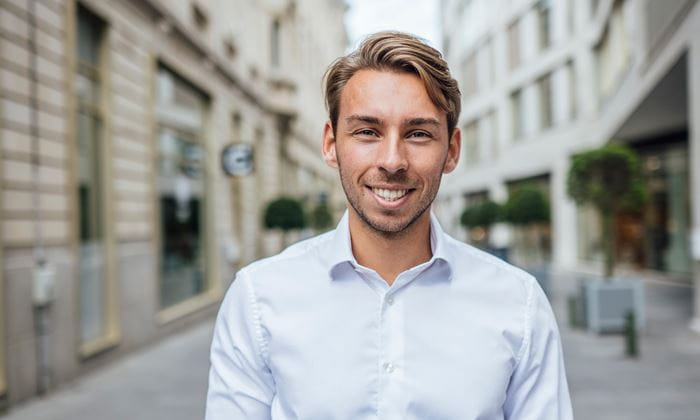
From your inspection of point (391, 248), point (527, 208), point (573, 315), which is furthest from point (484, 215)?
point (391, 248)

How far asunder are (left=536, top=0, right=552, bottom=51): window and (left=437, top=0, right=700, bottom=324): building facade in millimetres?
68

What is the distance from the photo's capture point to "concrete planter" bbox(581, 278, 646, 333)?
9664mm

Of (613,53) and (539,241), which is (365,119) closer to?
(613,53)

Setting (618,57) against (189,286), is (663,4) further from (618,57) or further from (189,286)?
(189,286)

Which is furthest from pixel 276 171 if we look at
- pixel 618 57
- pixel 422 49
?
pixel 422 49

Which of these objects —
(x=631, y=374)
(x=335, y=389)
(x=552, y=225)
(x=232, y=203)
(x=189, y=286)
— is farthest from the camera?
(x=552, y=225)

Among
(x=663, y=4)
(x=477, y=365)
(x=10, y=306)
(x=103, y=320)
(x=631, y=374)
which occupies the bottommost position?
(x=631, y=374)

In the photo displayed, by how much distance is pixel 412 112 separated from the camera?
1.66m

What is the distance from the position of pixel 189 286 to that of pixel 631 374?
286 inches

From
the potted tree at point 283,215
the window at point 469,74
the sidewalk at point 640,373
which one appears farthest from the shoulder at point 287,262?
the window at point 469,74

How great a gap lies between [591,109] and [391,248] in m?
20.8

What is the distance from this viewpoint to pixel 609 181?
10164mm

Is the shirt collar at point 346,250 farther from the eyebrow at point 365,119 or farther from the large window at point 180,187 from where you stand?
the large window at point 180,187

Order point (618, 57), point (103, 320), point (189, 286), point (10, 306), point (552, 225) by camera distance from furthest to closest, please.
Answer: point (552, 225) < point (618, 57) < point (189, 286) < point (103, 320) < point (10, 306)
